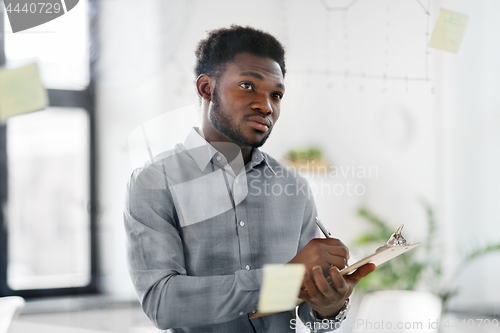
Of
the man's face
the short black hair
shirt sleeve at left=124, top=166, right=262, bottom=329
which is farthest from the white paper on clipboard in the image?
the short black hair

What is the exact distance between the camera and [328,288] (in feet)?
2.21

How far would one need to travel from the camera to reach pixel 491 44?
88 centimetres

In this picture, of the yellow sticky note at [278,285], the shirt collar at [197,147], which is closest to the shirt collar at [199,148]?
the shirt collar at [197,147]

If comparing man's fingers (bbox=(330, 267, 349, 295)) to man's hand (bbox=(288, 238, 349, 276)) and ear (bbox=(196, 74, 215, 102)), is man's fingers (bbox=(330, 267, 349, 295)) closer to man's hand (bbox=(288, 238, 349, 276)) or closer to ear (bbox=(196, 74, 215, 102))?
man's hand (bbox=(288, 238, 349, 276))

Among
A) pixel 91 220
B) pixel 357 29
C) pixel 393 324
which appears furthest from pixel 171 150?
pixel 393 324

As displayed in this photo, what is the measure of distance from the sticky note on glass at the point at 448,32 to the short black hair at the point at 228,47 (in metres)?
0.36

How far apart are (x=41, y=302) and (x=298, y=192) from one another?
1.63ft

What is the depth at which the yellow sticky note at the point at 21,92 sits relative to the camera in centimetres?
69

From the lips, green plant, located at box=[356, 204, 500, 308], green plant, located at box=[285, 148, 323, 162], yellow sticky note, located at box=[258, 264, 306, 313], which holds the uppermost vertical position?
the lips

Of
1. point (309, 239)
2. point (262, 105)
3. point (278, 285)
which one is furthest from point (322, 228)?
point (262, 105)

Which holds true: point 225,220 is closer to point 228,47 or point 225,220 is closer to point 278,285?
point 278,285

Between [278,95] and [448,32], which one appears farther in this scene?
[448,32]

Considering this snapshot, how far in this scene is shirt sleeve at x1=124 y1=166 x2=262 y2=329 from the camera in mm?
638

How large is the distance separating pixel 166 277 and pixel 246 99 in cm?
32
